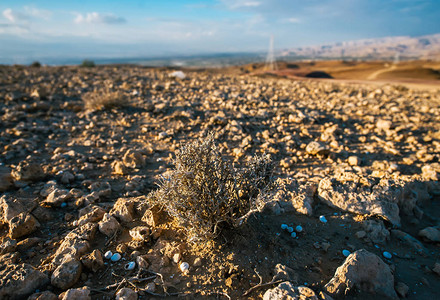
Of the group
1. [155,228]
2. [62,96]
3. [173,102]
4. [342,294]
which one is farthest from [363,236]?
[62,96]

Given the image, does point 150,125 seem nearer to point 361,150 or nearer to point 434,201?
point 361,150

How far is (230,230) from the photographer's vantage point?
2.21 metres

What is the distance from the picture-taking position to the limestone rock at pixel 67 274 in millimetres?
1806

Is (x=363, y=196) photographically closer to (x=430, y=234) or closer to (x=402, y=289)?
(x=430, y=234)

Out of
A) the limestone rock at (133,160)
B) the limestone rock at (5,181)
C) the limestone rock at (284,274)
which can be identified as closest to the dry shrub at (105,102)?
the limestone rock at (133,160)

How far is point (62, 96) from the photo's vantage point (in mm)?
7875

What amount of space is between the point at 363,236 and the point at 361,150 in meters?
2.49

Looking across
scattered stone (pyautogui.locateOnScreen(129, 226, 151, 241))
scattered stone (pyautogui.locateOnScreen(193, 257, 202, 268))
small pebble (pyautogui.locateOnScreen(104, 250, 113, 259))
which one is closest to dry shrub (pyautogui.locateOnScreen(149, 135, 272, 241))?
scattered stone (pyautogui.locateOnScreen(193, 257, 202, 268))

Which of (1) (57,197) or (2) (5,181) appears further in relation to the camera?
(2) (5,181)

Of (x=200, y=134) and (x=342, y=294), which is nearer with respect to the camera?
(x=342, y=294)

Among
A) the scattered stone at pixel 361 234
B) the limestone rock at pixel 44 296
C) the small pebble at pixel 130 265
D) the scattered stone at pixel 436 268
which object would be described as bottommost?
the scattered stone at pixel 436 268

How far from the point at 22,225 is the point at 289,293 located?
2.53 metres

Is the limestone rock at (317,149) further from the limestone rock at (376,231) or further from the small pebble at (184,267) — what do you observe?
the small pebble at (184,267)

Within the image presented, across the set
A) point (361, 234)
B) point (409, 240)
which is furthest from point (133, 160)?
point (409, 240)
